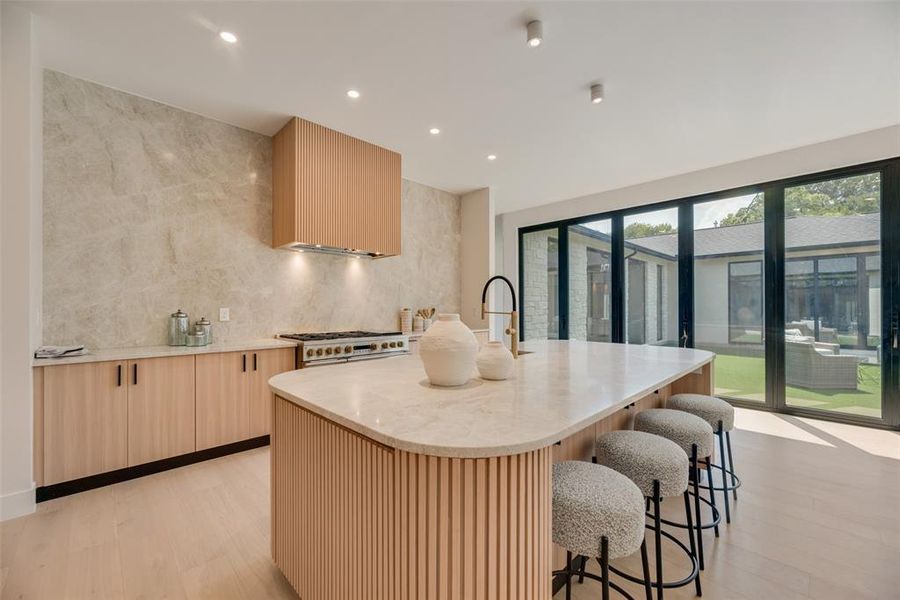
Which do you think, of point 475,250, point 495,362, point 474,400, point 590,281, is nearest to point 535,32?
point 495,362

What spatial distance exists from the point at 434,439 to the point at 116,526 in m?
2.28

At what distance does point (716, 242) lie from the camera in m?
4.47

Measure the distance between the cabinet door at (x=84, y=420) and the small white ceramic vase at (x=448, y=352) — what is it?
7.74 feet

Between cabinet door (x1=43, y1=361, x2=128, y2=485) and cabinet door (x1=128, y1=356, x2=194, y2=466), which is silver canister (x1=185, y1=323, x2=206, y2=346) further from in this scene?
cabinet door (x1=43, y1=361, x2=128, y2=485)

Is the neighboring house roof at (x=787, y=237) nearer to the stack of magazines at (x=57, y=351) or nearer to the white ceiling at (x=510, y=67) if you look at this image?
the white ceiling at (x=510, y=67)

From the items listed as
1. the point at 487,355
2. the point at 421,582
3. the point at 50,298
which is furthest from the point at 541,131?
the point at 50,298

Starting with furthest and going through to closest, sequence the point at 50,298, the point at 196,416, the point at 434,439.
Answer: the point at 196,416
the point at 50,298
the point at 434,439

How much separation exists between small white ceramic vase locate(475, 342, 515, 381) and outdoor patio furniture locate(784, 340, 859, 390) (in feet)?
13.7

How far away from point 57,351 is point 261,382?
1.24 meters

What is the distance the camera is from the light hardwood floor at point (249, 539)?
1.60m

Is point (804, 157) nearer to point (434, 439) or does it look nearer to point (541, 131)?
point (541, 131)

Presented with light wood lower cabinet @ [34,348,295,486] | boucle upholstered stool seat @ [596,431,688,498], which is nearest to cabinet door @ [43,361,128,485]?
light wood lower cabinet @ [34,348,295,486]

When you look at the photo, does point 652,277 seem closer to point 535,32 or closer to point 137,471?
point 535,32

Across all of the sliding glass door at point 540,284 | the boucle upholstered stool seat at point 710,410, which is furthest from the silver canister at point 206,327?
the sliding glass door at point 540,284
